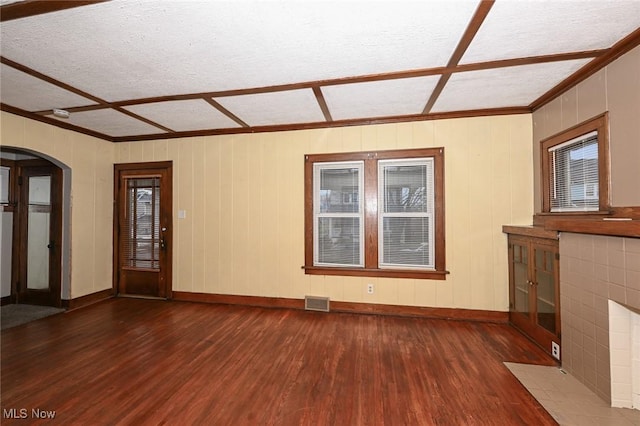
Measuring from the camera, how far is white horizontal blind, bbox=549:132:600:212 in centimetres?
253

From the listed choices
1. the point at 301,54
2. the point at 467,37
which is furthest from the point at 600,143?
the point at 301,54

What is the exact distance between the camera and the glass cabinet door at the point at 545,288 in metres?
2.66

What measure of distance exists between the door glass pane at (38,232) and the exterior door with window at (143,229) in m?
0.87

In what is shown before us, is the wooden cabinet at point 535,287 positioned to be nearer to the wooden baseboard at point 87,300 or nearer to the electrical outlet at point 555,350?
the electrical outlet at point 555,350

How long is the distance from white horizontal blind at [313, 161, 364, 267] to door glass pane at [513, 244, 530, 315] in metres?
1.88

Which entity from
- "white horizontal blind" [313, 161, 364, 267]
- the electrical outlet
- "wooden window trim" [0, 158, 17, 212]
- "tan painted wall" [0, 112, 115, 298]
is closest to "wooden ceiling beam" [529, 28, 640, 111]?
"white horizontal blind" [313, 161, 364, 267]

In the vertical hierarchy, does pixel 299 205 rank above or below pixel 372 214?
above

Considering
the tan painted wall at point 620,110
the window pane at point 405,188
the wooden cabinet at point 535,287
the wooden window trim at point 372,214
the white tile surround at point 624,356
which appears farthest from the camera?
the window pane at point 405,188

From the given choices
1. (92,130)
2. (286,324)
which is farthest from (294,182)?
(92,130)

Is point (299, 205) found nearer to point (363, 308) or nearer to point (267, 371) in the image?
point (363, 308)

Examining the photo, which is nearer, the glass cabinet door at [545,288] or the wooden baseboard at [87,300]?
the glass cabinet door at [545,288]

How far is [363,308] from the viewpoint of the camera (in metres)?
3.83

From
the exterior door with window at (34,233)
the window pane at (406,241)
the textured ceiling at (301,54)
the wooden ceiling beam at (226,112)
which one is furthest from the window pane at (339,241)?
the exterior door with window at (34,233)

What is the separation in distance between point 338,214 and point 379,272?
998mm
